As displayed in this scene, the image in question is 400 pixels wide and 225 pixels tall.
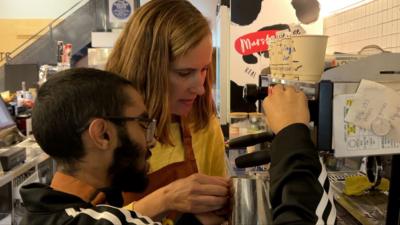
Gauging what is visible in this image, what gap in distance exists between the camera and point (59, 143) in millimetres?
854

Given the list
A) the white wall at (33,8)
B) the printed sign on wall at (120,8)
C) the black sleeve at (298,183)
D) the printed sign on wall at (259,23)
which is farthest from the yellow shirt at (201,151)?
the white wall at (33,8)

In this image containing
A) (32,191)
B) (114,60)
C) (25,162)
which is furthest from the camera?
(25,162)

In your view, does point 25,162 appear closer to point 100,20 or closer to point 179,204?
point 179,204

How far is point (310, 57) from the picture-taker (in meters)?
0.98

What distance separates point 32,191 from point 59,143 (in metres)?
0.10

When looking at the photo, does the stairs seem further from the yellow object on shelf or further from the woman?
the yellow object on shelf

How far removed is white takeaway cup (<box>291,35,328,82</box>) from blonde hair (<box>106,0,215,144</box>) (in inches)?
10.8

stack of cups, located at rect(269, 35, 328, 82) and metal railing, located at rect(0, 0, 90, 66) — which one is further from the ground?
metal railing, located at rect(0, 0, 90, 66)

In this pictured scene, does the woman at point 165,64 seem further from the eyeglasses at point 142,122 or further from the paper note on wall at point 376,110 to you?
the paper note on wall at point 376,110

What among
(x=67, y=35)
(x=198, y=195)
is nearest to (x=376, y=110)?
(x=198, y=195)

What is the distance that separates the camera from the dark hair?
835 mm

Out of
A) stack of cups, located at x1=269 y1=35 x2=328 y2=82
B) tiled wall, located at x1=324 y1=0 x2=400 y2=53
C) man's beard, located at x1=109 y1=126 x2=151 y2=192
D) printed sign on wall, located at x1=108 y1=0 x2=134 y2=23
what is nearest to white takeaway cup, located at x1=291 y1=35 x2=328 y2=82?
stack of cups, located at x1=269 y1=35 x2=328 y2=82

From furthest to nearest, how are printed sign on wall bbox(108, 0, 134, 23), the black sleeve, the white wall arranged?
1. the white wall
2. printed sign on wall bbox(108, 0, 134, 23)
3. the black sleeve

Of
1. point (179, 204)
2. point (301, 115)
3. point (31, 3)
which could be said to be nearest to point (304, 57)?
point (301, 115)
